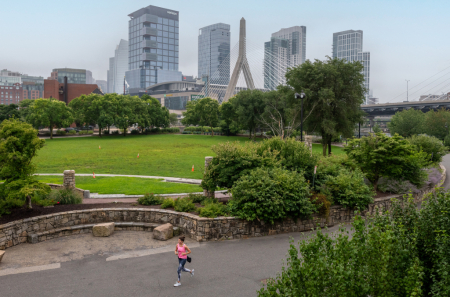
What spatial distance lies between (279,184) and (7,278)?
11.0 m

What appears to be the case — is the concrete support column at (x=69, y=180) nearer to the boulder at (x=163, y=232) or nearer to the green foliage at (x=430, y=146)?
the boulder at (x=163, y=232)

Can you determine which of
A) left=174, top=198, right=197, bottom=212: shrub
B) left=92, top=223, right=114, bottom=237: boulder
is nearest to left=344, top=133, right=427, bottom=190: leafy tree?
left=174, top=198, right=197, bottom=212: shrub

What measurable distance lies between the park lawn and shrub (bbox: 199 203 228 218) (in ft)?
25.5

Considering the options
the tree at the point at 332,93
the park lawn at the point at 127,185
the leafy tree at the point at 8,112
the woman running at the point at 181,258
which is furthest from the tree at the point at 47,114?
the woman running at the point at 181,258

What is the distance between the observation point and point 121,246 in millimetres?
14008

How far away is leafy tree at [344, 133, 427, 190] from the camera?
74.4ft

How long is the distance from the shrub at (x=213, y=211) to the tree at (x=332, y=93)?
26027 millimetres

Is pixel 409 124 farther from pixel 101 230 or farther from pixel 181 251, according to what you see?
pixel 181 251

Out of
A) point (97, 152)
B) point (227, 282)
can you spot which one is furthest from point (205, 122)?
point (227, 282)

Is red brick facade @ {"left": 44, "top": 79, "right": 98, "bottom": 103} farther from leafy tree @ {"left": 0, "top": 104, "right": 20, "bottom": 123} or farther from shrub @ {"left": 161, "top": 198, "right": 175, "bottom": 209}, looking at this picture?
shrub @ {"left": 161, "top": 198, "right": 175, "bottom": 209}

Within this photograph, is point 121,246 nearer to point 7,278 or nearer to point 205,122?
point 7,278

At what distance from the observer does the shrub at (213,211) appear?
49.8 feet

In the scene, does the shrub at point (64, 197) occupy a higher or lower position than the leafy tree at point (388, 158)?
lower

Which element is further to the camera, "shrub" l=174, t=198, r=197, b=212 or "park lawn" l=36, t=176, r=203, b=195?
"park lawn" l=36, t=176, r=203, b=195
